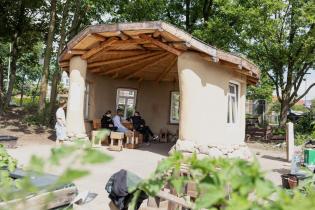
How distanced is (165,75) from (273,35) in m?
7.29

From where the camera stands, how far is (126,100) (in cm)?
1864

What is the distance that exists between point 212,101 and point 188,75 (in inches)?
43.9

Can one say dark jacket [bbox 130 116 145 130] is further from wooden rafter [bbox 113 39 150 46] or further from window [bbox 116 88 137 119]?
wooden rafter [bbox 113 39 150 46]

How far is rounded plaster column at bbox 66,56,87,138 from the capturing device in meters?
12.8

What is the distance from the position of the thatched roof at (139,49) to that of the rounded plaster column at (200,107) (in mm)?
364

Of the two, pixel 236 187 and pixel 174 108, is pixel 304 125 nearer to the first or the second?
pixel 174 108

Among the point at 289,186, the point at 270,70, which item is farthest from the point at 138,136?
the point at 270,70

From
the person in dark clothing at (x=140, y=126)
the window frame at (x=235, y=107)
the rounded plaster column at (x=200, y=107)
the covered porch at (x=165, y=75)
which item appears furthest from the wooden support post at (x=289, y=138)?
the person in dark clothing at (x=140, y=126)

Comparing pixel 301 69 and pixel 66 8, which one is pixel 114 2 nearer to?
pixel 66 8

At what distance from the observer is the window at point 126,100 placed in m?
18.3

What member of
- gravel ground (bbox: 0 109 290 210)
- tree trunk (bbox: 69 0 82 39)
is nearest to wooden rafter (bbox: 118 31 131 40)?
gravel ground (bbox: 0 109 290 210)

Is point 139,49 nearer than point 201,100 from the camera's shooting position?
No

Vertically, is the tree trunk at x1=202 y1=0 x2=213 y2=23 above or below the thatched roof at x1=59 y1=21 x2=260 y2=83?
above

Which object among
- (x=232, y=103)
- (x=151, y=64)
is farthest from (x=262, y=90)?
(x=232, y=103)
